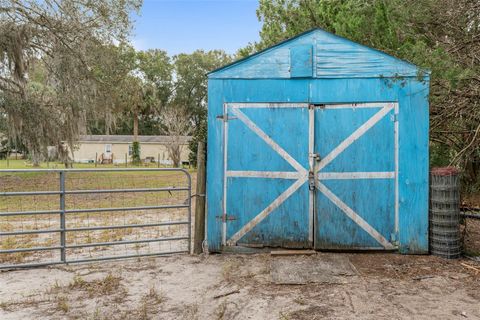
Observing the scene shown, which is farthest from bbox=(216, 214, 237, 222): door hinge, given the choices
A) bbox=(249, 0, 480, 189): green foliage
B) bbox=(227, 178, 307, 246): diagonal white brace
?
bbox=(249, 0, 480, 189): green foliage

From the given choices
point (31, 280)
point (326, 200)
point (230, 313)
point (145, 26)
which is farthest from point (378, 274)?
point (145, 26)

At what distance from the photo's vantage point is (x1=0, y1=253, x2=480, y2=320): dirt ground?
138 inches

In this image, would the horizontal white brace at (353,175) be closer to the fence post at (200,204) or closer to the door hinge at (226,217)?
the door hinge at (226,217)

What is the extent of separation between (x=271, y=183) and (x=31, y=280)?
3226 mm

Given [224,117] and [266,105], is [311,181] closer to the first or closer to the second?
[266,105]

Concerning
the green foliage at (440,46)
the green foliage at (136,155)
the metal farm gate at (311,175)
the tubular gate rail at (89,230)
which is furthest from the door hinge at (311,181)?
the green foliage at (136,155)

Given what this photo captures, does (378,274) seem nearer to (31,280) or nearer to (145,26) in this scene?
(31,280)

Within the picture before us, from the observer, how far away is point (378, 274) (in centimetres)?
453

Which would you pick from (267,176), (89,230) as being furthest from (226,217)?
(89,230)

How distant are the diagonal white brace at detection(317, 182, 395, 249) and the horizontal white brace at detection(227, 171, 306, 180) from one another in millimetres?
349

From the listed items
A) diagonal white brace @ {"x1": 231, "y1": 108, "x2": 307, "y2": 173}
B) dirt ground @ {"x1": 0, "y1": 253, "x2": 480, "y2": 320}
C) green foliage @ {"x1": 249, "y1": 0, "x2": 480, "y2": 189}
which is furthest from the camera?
diagonal white brace @ {"x1": 231, "y1": 108, "x2": 307, "y2": 173}

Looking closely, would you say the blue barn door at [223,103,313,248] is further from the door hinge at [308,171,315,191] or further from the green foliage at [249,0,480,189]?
the green foliage at [249,0,480,189]

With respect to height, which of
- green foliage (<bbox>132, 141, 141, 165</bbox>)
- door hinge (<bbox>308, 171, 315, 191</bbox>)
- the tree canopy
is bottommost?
door hinge (<bbox>308, 171, 315, 191</bbox>)

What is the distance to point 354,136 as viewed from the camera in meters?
5.27
